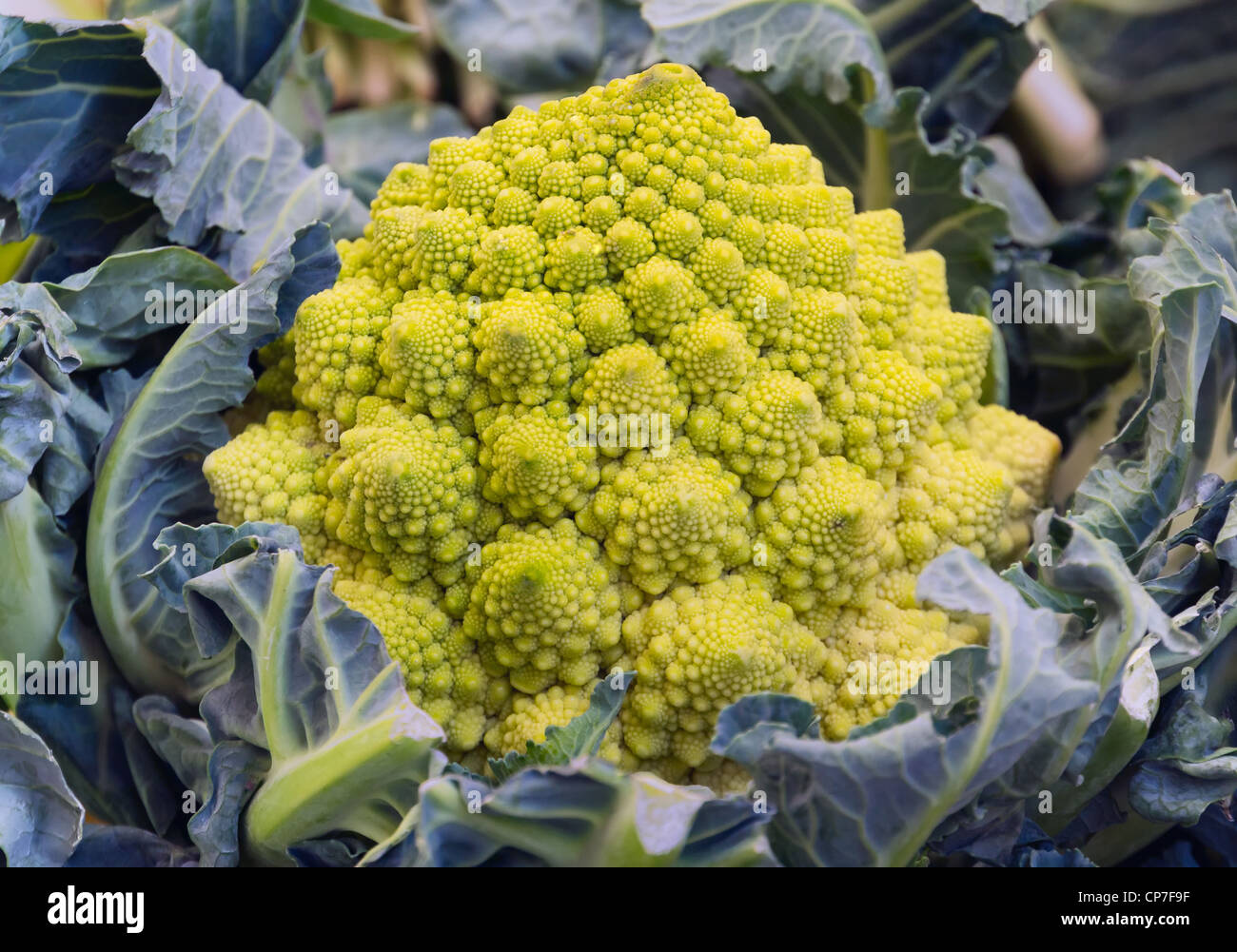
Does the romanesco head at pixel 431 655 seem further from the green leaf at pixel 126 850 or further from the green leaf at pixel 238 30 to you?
the green leaf at pixel 238 30

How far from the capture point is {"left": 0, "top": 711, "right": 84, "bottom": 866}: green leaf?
1.26 metres

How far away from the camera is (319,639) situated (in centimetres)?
120

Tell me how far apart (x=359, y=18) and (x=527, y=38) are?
1.17ft

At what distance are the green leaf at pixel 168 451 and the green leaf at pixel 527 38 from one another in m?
0.87

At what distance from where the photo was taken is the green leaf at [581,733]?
3.97 feet

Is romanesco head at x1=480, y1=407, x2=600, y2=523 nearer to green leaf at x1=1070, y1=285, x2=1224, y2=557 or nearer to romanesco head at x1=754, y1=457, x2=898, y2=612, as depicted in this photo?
romanesco head at x1=754, y1=457, x2=898, y2=612

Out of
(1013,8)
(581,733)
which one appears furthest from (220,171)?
(1013,8)

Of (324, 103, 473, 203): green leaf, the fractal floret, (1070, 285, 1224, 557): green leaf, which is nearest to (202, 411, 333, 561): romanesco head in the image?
the fractal floret

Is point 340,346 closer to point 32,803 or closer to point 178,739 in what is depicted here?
point 178,739

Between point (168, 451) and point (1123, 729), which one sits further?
point (168, 451)

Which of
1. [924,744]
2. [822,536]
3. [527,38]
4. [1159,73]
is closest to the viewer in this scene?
[924,744]

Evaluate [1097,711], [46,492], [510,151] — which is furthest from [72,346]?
[1097,711]

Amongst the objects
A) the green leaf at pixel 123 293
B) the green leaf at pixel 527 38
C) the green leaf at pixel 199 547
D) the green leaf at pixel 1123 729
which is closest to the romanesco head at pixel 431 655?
the green leaf at pixel 199 547

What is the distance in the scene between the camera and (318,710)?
4.07 feet
